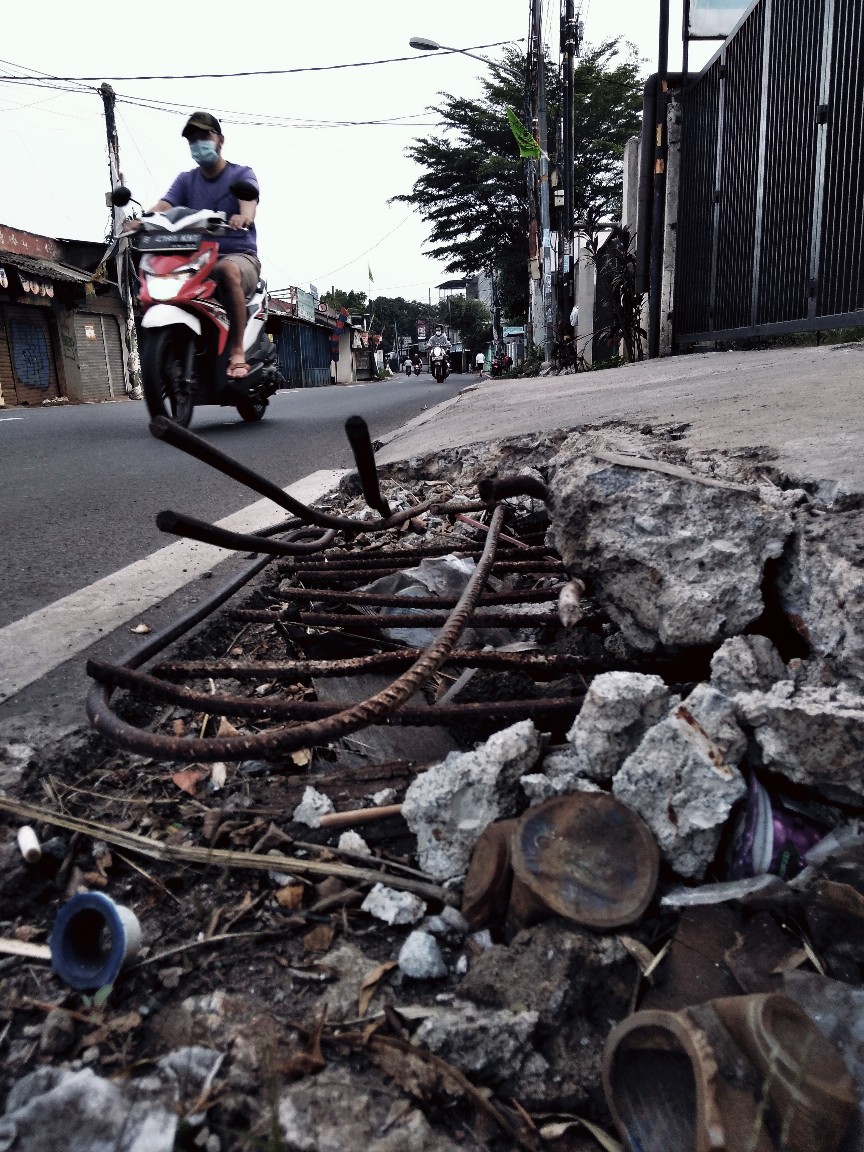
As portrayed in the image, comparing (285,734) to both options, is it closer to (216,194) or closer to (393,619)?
(393,619)

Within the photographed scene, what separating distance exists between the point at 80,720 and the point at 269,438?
15.7ft

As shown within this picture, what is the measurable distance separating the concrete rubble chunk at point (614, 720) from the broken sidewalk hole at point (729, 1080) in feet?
1.21

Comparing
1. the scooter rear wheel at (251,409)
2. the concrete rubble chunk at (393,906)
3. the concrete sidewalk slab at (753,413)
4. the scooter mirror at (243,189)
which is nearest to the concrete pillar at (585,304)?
the scooter rear wheel at (251,409)

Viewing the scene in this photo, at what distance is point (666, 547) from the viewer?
1.37 m

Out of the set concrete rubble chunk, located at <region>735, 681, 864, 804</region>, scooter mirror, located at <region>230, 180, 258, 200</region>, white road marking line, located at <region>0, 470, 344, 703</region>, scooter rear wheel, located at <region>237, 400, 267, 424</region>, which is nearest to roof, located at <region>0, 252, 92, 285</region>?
scooter rear wheel, located at <region>237, 400, 267, 424</region>

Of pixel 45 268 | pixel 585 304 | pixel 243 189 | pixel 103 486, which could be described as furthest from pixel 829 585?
pixel 45 268

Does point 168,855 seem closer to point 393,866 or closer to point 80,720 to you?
point 393,866

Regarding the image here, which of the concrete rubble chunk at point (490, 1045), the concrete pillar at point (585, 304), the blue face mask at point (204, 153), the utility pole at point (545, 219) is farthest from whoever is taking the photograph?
the concrete pillar at point (585, 304)

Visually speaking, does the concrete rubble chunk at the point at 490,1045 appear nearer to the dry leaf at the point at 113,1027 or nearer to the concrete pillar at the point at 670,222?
the dry leaf at the point at 113,1027

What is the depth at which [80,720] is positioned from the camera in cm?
136

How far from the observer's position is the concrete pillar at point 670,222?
7.08 metres

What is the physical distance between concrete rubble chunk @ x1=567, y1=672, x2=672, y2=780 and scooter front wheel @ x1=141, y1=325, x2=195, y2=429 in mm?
4672

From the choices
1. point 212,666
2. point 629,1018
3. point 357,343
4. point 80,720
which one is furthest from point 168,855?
point 357,343

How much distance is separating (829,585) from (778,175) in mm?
5074
